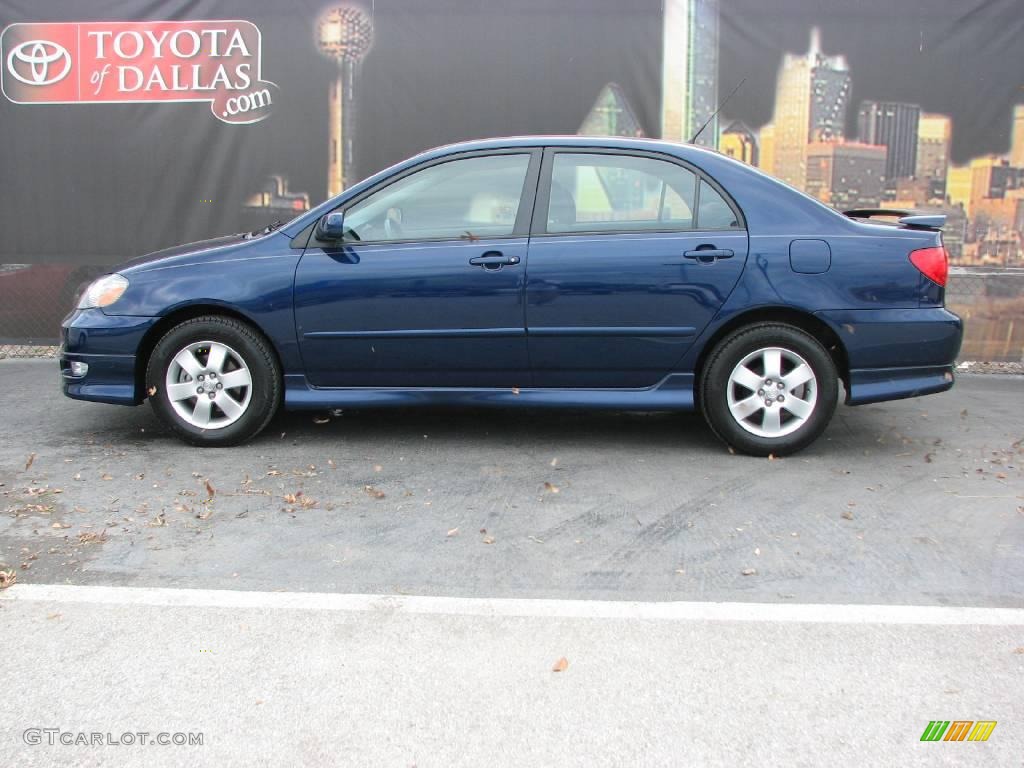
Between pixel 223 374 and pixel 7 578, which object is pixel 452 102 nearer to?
pixel 223 374

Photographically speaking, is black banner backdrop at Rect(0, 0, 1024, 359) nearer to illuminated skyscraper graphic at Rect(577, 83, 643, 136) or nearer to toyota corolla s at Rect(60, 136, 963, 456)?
illuminated skyscraper graphic at Rect(577, 83, 643, 136)

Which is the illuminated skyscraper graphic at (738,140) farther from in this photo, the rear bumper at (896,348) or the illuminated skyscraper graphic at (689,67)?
the rear bumper at (896,348)

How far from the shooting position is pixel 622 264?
4980 millimetres

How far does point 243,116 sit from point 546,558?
570 centimetres

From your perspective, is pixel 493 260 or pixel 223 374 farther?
pixel 223 374

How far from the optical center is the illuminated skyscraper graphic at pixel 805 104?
7797 mm

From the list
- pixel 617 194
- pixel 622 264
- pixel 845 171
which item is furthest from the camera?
pixel 845 171

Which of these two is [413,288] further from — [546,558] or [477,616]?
[477,616]

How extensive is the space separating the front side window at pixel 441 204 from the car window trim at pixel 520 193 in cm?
2

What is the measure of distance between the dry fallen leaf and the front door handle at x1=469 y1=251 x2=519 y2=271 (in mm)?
2546

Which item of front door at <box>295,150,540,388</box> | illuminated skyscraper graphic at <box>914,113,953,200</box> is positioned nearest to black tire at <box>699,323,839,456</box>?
front door at <box>295,150,540,388</box>

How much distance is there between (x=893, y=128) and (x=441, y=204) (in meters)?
4.49

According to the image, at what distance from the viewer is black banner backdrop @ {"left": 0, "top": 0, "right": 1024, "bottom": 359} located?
777 centimetres

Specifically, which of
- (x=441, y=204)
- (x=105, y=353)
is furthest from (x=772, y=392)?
(x=105, y=353)
